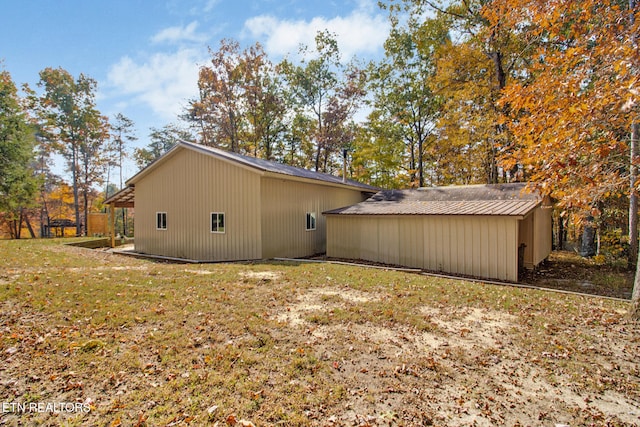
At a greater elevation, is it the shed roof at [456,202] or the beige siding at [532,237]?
the shed roof at [456,202]

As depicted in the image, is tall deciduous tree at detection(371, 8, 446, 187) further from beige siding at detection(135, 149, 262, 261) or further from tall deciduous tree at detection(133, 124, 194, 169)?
tall deciduous tree at detection(133, 124, 194, 169)

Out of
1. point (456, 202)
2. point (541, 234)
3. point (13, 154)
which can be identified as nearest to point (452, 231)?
point (456, 202)

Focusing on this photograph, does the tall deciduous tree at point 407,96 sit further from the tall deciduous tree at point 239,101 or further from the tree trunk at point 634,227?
the tree trunk at point 634,227

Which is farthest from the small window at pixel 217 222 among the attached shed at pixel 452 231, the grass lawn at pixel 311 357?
the grass lawn at pixel 311 357

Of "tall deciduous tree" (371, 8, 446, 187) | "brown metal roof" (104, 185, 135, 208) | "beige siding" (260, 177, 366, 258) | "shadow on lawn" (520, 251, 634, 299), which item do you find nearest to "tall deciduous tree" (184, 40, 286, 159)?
"tall deciduous tree" (371, 8, 446, 187)

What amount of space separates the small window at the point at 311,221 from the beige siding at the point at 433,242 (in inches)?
51.4

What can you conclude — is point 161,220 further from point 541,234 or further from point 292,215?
point 541,234

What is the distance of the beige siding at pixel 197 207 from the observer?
11.7m

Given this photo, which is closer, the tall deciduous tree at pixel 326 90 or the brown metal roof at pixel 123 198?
the brown metal roof at pixel 123 198

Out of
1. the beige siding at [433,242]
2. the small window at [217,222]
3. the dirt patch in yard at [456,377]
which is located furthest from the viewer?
the small window at [217,222]

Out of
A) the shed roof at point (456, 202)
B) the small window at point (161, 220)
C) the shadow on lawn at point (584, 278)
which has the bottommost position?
the shadow on lawn at point (584, 278)

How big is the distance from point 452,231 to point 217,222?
8769 mm

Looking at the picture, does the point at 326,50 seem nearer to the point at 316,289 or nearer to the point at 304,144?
the point at 304,144

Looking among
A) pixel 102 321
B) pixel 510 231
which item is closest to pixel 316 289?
pixel 102 321
